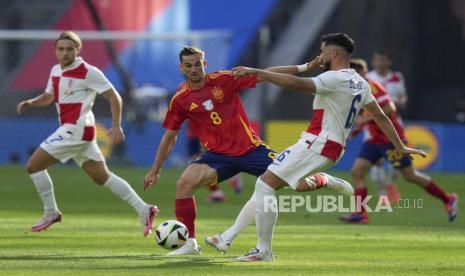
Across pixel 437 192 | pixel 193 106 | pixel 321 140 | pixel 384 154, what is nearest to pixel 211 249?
pixel 193 106

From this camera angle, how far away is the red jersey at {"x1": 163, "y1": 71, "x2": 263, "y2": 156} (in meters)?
11.1

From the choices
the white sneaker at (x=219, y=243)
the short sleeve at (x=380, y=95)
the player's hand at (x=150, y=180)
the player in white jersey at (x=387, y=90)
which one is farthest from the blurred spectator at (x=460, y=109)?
the white sneaker at (x=219, y=243)

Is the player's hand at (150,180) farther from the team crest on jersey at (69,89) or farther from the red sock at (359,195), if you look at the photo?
the red sock at (359,195)

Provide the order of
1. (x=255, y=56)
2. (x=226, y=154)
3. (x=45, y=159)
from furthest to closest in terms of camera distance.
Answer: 1. (x=255, y=56)
2. (x=45, y=159)
3. (x=226, y=154)

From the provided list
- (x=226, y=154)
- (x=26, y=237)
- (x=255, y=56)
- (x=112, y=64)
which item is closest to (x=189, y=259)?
(x=226, y=154)

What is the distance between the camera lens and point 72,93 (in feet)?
Result: 42.7

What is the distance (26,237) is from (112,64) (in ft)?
51.9

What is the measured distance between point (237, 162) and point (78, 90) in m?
2.70

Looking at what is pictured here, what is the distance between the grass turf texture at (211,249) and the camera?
32.2ft

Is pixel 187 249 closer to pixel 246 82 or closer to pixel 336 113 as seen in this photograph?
pixel 246 82

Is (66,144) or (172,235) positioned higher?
(66,144)

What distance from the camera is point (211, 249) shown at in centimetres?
1143

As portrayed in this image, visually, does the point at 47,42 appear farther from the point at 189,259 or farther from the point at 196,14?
the point at 189,259

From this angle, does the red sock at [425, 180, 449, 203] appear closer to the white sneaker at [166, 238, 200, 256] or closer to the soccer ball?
the white sneaker at [166, 238, 200, 256]
